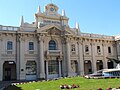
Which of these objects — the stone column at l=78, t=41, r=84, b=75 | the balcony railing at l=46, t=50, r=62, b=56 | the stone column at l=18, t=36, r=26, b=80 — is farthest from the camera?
the stone column at l=78, t=41, r=84, b=75

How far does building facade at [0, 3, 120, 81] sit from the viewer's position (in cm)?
3406

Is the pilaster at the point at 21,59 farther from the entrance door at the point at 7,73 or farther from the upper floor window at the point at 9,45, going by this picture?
the entrance door at the point at 7,73

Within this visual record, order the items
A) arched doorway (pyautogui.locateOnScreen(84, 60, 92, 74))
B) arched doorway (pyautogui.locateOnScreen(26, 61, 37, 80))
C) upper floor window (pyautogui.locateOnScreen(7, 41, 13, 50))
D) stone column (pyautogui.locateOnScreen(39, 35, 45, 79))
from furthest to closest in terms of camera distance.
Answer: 1. arched doorway (pyautogui.locateOnScreen(84, 60, 92, 74))
2. stone column (pyautogui.locateOnScreen(39, 35, 45, 79))
3. arched doorway (pyautogui.locateOnScreen(26, 61, 37, 80))
4. upper floor window (pyautogui.locateOnScreen(7, 41, 13, 50))

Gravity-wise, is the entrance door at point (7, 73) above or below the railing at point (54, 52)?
below

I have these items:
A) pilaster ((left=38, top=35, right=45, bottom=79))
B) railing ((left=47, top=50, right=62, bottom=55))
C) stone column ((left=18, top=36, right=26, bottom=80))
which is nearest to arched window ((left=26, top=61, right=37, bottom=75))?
stone column ((left=18, top=36, right=26, bottom=80))

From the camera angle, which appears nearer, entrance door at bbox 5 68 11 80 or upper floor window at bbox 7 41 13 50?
upper floor window at bbox 7 41 13 50

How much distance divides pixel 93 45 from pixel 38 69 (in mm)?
14549

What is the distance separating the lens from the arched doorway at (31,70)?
115ft

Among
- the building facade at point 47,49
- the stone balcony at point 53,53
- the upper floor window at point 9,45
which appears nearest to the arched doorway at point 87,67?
the building facade at point 47,49

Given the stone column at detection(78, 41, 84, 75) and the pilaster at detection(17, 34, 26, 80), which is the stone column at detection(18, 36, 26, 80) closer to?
the pilaster at detection(17, 34, 26, 80)

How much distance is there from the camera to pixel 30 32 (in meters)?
35.5

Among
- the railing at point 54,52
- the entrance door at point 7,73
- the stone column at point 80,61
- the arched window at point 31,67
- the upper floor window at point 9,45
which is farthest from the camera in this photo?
the stone column at point 80,61

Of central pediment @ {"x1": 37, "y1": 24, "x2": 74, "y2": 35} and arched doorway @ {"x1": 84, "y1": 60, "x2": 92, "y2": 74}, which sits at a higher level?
central pediment @ {"x1": 37, "y1": 24, "x2": 74, "y2": 35}

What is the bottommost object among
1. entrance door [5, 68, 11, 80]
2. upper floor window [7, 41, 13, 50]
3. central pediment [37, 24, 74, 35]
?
entrance door [5, 68, 11, 80]
